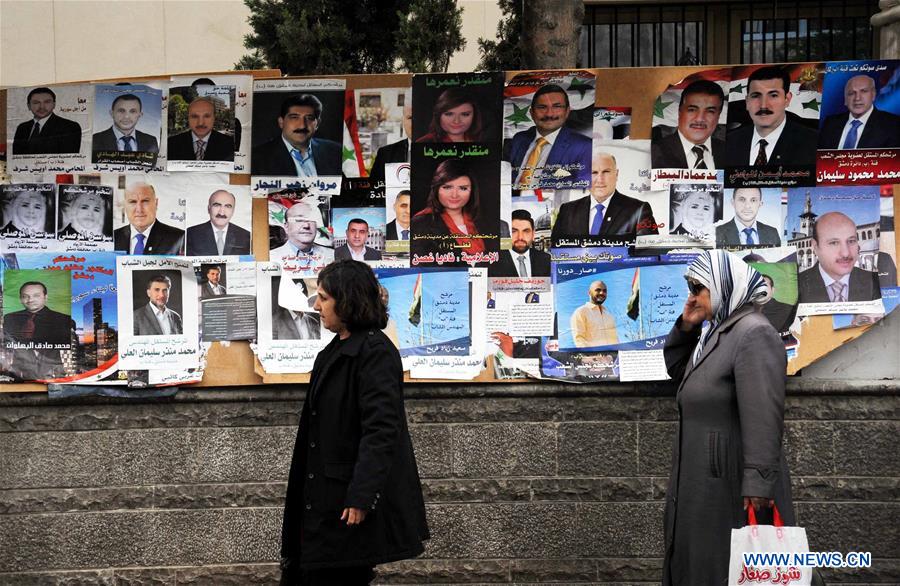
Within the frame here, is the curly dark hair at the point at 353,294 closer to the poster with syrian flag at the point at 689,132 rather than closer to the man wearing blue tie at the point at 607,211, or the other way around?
the man wearing blue tie at the point at 607,211

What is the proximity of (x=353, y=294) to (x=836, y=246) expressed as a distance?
8.85 feet

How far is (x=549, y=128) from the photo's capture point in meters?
5.86

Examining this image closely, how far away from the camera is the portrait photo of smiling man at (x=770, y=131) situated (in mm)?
5758

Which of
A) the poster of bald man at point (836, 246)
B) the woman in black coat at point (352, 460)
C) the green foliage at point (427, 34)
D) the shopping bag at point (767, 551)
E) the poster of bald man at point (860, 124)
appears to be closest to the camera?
the shopping bag at point (767, 551)

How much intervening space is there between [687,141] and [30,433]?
3681 mm

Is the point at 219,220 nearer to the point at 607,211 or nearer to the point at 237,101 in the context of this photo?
the point at 237,101

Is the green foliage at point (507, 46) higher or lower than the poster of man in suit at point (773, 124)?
higher

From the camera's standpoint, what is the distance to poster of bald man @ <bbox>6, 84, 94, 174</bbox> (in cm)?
595

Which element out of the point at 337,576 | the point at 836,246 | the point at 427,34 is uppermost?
the point at 427,34

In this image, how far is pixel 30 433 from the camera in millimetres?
6020

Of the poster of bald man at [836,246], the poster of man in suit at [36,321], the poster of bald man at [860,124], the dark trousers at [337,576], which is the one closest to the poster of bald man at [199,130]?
the poster of man in suit at [36,321]

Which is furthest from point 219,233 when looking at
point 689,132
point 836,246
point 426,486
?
point 836,246

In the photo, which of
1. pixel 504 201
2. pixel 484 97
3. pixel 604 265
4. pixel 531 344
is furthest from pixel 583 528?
pixel 484 97

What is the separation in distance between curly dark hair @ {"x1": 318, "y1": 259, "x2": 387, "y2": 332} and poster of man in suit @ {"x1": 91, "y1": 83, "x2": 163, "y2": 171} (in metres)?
1.92
